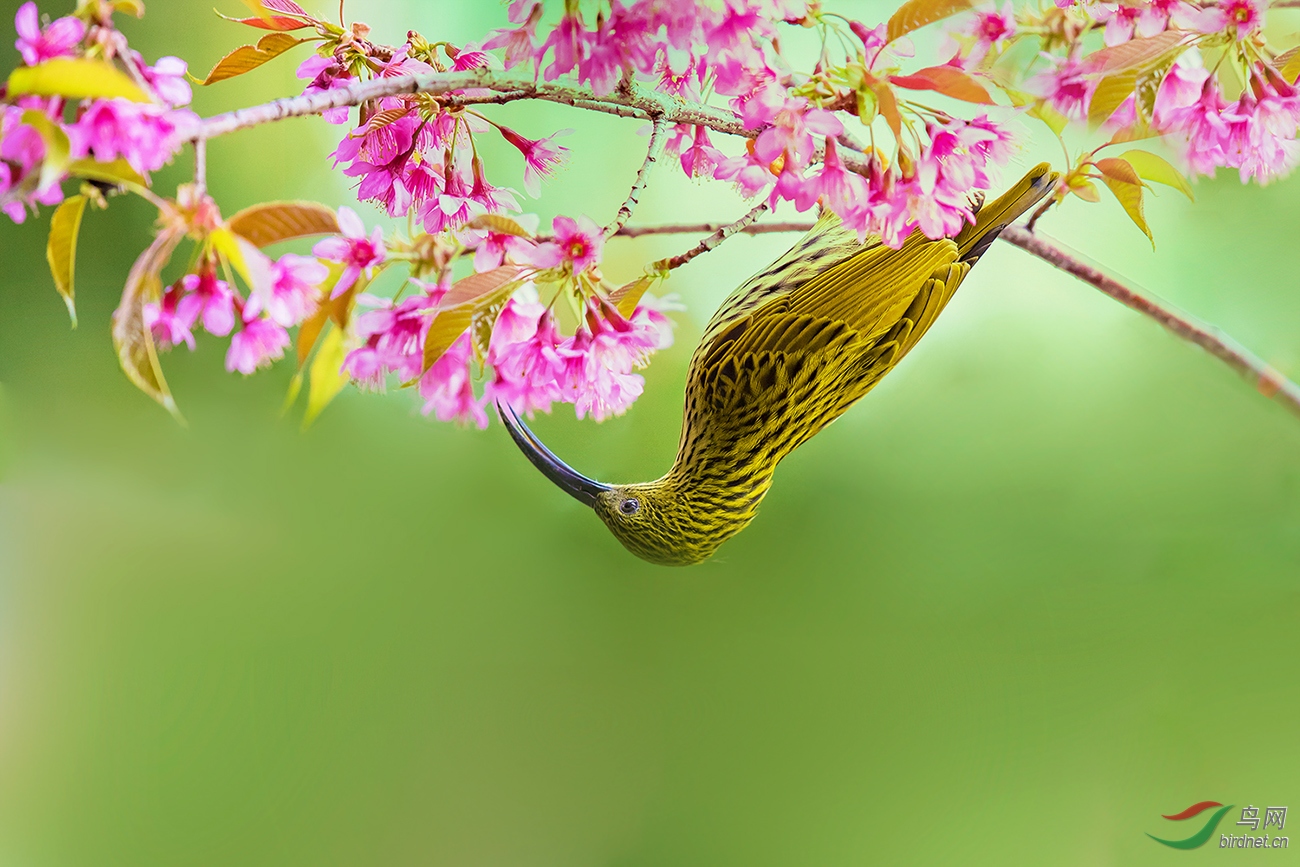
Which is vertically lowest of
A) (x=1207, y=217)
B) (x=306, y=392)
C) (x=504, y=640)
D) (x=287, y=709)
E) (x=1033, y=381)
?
(x=287, y=709)

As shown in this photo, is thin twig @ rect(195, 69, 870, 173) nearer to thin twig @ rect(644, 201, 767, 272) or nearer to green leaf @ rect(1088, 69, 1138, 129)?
thin twig @ rect(644, 201, 767, 272)

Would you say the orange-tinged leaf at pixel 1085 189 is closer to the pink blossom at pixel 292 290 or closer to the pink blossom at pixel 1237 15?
the pink blossom at pixel 1237 15

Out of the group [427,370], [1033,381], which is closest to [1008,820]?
[1033,381]

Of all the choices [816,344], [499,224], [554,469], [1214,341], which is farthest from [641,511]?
[1214,341]

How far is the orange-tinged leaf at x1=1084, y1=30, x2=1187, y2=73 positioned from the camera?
1.51ft

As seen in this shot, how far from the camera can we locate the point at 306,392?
77 centimetres

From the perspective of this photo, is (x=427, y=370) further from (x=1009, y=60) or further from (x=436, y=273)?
(x=1009, y=60)

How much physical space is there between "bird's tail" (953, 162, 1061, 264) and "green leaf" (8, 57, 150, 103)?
52cm

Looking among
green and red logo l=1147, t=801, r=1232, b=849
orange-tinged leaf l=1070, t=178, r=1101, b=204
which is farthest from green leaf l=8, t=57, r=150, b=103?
green and red logo l=1147, t=801, r=1232, b=849

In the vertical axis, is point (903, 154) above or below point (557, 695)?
above

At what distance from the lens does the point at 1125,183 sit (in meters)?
→ 0.53

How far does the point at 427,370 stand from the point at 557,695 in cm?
46

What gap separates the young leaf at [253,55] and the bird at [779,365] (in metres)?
0.29

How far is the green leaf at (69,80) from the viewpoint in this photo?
0.99 feet
